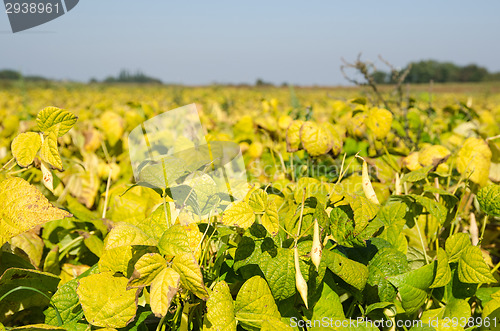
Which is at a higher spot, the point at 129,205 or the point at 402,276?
the point at 129,205

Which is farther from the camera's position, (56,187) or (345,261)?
(56,187)

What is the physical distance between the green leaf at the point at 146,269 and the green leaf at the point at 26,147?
0.35 meters

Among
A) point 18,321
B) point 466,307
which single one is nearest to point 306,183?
point 466,307

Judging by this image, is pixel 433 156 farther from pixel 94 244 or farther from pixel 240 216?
pixel 94 244

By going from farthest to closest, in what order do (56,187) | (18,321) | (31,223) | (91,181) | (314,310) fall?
(91,181) < (56,187) < (18,321) < (314,310) < (31,223)

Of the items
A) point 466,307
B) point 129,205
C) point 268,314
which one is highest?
point 129,205

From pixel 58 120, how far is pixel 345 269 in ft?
2.05

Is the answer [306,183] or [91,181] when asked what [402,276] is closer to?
[306,183]

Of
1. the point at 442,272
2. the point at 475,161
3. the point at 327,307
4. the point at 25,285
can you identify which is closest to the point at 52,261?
the point at 25,285

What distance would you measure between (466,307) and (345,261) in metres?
0.36

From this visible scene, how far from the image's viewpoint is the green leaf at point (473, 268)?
0.74 metres

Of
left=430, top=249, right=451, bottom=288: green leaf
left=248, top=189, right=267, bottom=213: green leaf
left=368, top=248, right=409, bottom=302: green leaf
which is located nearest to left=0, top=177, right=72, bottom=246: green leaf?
left=248, top=189, right=267, bottom=213: green leaf

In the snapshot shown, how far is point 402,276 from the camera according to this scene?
2.40 ft

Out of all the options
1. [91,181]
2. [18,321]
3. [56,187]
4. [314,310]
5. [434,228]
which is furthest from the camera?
[91,181]
